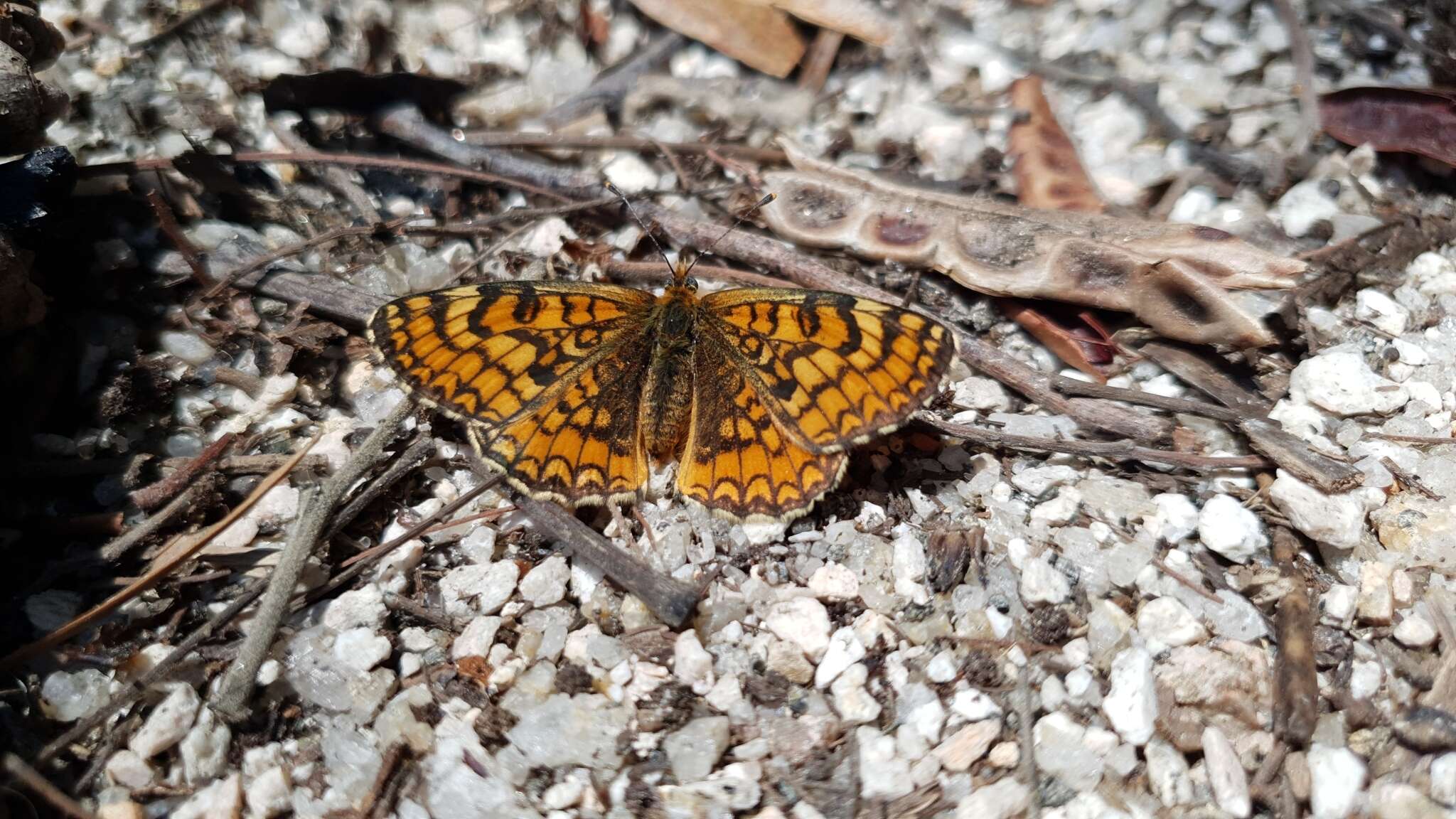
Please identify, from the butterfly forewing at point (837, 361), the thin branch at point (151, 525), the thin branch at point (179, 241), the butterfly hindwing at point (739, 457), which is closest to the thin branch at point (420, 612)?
the thin branch at point (151, 525)

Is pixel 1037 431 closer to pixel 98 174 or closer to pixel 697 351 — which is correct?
pixel 697 351

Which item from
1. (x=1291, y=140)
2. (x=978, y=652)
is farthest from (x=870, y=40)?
(x=978, y=652)

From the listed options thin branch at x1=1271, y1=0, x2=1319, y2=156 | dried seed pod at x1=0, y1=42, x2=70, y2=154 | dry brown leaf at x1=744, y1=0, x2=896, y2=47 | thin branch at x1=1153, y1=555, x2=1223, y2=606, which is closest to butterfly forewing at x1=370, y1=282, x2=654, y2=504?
dried seed pod at x1=0, y1=42, x2=70, y2=154

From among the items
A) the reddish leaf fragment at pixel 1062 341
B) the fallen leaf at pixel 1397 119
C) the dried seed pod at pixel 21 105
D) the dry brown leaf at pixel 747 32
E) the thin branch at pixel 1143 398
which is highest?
the dried seed pod at pixel 21 105

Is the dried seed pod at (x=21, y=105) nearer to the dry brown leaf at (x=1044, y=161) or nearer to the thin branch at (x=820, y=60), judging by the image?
the thin branch at (x=820, y=60)

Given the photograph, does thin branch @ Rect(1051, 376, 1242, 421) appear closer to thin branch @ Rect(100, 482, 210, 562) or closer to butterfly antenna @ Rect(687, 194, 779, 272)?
butterfly antenna @ Rect(687, 194, 779, 272)

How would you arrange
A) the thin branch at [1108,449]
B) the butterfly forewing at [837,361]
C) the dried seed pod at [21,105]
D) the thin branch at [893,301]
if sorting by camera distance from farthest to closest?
the thin branch at [893,301]
the thin branch at [1108,449]
the dried seed pod at [21,105]
the butterfly forewing at [837,361]
